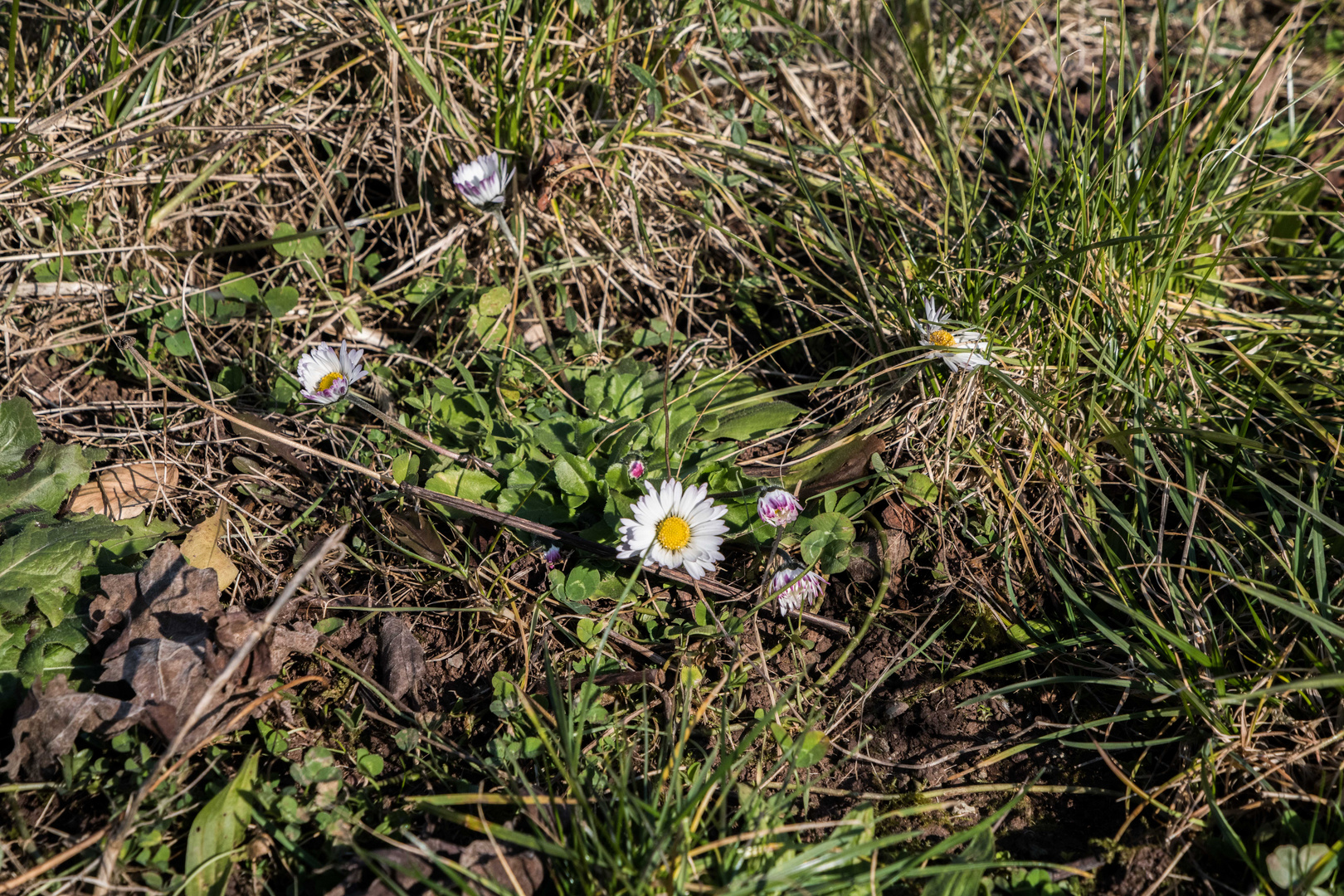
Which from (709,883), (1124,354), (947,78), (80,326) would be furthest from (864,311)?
(80,326)

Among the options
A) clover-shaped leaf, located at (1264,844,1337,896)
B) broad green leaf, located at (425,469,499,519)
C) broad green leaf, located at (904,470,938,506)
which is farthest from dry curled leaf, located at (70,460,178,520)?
clover-shaped leaf, located at (1264,844,1337,896)

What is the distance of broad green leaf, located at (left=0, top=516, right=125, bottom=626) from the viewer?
156 cm

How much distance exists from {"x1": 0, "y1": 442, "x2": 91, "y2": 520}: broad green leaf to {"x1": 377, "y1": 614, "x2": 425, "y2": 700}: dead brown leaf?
0.72m

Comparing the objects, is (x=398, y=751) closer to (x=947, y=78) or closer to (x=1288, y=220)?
(x=947, y=78)

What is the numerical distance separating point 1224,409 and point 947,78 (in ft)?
4.31

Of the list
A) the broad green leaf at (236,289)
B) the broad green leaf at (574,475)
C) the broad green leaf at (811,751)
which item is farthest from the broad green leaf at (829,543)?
the broad green leaf at (236,289)

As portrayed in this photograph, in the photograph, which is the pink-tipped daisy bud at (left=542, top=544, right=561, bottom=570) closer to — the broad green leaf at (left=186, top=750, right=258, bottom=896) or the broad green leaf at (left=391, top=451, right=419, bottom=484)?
the broad green leaf at (left=391, top=451, right=419, bottom=484)

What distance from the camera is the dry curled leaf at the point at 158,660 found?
144cm

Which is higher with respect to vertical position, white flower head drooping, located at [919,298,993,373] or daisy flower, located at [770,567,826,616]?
white flower head drooping, located at [919,298,993,373]

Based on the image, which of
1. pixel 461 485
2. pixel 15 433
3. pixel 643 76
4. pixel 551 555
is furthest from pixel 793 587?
pixel 15 433

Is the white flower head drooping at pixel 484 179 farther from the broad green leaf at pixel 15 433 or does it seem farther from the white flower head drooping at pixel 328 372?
the broad green leaf at pixel 15 433

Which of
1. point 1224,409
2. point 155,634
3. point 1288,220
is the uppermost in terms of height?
point 1288,220

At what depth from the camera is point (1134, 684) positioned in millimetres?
1612

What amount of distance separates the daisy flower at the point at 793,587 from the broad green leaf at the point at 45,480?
148 centimetres
